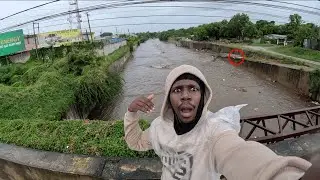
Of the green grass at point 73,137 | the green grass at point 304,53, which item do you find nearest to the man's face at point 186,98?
the green grass at point 73,137

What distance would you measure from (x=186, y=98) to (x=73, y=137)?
3933 mm

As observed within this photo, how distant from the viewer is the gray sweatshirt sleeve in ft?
6.98

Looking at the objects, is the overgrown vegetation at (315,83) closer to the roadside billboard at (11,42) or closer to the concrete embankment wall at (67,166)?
the concrete embankment wall at (67,166)

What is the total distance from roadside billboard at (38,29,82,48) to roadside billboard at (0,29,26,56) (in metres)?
7.26

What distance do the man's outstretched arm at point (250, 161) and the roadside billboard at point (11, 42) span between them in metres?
20.9

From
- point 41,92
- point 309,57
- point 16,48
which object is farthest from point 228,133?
point 309,57

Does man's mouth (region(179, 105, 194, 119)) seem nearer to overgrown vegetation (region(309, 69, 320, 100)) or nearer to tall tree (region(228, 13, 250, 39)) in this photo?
overgrown vegetation (region(309, 69, 320, 100))

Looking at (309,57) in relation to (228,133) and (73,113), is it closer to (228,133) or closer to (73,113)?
(73,113)

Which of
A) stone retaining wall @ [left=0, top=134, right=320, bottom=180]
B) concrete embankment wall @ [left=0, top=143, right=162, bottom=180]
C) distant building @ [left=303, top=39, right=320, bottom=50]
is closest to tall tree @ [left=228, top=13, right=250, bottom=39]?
distant building @ [left=303, top=39, right=320, bottom=50]

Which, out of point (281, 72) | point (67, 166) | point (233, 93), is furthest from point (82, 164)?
point (281, 72)

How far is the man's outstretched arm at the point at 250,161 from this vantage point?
0.99 meters

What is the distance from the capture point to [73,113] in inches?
456

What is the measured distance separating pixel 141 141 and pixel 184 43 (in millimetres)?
70191

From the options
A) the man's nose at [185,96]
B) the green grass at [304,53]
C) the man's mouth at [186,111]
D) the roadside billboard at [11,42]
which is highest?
the roadside billboard at [11,42]
